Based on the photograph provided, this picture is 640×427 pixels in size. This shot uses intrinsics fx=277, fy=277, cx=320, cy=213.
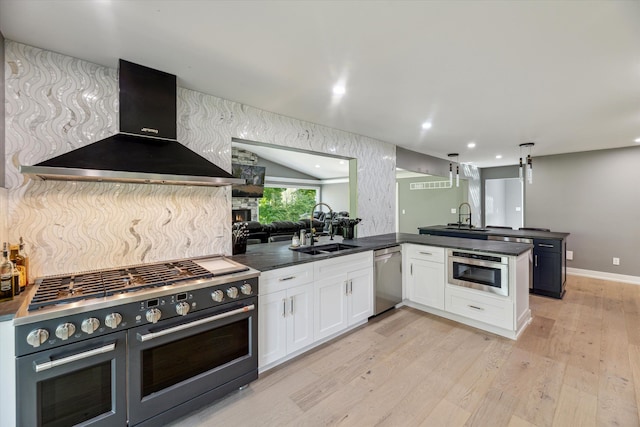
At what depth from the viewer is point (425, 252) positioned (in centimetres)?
348

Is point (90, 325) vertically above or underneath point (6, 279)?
underneath

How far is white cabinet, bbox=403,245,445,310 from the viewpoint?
3355 millimetres

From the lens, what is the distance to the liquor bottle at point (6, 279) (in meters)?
1.47

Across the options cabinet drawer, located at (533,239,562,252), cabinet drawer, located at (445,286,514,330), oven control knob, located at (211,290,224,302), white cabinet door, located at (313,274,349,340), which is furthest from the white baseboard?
oven control knob, located at (211,290,224,302)

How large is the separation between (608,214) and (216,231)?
22.2 feet

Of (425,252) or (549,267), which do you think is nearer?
(425,252)

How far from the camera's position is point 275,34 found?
5.46 feet

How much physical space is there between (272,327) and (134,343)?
3.23 ft

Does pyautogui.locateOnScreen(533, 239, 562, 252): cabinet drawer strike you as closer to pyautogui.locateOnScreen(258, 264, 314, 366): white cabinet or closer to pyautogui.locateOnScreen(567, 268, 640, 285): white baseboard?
pyautogui.locateOnScreen(567, 268, 640, 285): white baseboard

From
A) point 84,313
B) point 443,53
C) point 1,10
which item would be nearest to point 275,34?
point 443,53

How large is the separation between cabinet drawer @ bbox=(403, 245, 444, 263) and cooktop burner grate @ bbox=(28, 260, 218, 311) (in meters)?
2.58

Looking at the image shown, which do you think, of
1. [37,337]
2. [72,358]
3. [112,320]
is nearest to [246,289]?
[112,320]

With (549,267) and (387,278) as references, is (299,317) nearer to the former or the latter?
(387,278)

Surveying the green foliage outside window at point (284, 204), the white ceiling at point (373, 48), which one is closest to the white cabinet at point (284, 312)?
the white ceiling at point (373, 48)
